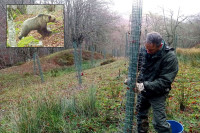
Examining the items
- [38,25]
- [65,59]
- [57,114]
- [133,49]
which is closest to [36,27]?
[38,25]

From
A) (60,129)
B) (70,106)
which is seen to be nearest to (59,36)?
(70,106)

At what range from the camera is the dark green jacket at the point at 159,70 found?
6.76 ft

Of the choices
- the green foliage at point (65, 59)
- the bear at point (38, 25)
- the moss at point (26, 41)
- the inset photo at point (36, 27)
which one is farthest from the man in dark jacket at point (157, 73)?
the green foliage at point (65, 59)

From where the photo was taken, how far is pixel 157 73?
7.25 feet

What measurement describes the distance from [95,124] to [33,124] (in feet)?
3.68

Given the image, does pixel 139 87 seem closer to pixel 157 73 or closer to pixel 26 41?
pixel 157 73

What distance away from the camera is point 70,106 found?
133 inches

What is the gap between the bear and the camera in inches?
411

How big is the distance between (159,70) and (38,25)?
9.92 metres

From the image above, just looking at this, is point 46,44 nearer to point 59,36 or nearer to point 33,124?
point 59,36

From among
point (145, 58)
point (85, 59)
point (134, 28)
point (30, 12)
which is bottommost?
point (85, 59)

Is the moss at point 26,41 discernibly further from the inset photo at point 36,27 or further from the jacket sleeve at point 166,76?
the jacket sleeve at point 166,76

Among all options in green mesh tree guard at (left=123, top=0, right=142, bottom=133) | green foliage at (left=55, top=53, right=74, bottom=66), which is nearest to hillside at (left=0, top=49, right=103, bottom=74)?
green foliage at (left=55, top=53, right=74, bottom=66)

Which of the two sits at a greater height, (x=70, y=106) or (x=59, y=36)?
(x=59, y=36)
